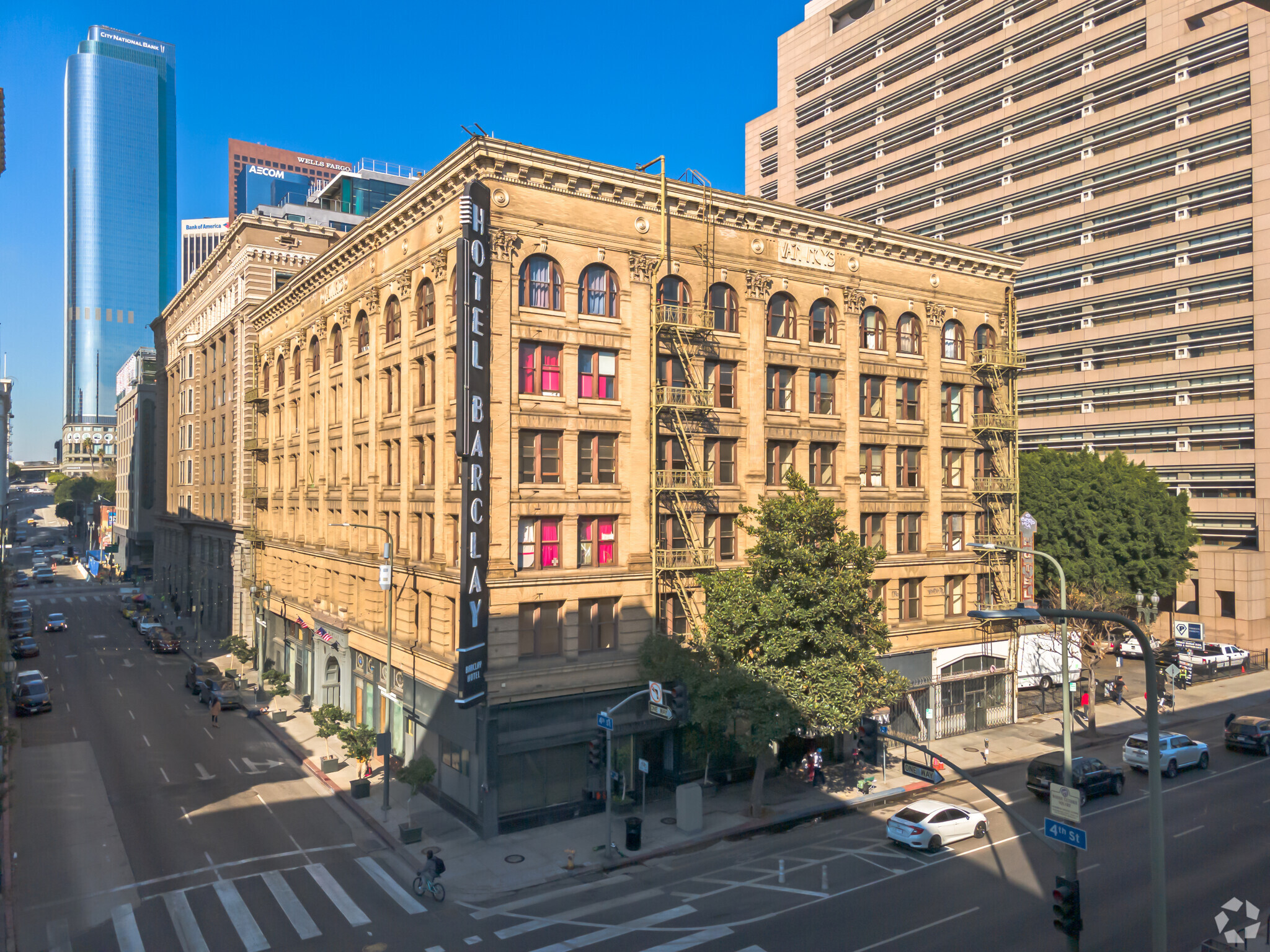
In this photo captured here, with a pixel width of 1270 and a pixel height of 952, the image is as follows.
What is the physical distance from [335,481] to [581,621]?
19.7 meters

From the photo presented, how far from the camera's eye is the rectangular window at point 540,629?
30672mm

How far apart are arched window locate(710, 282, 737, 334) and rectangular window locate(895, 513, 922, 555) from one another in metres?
13.1

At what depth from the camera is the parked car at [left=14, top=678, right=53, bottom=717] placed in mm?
44125

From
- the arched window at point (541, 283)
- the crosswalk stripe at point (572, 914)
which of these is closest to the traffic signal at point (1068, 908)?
the crosswalk stripe at point (572, 914)

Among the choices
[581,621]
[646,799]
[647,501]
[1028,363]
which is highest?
[1028,363]

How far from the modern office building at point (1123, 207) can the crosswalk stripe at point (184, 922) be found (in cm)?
6756

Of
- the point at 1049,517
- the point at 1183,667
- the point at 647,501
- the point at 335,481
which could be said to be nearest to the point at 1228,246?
the point at 1049,517

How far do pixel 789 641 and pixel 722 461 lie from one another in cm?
942

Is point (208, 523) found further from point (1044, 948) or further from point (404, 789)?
point (1044, 948)

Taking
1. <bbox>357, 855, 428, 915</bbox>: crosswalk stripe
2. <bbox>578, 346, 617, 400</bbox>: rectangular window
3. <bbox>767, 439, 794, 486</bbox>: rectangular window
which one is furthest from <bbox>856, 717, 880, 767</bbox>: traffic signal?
<bbox>767, 439, 794, 486</bbox>: rectangular window

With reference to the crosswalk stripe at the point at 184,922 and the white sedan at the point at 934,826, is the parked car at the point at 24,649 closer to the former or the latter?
the crosswalk stripe at the point at 184,922

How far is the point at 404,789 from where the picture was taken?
33.7 meters

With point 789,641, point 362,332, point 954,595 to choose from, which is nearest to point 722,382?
point 789,641

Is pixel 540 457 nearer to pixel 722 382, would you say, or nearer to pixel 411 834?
pixel 722 382
